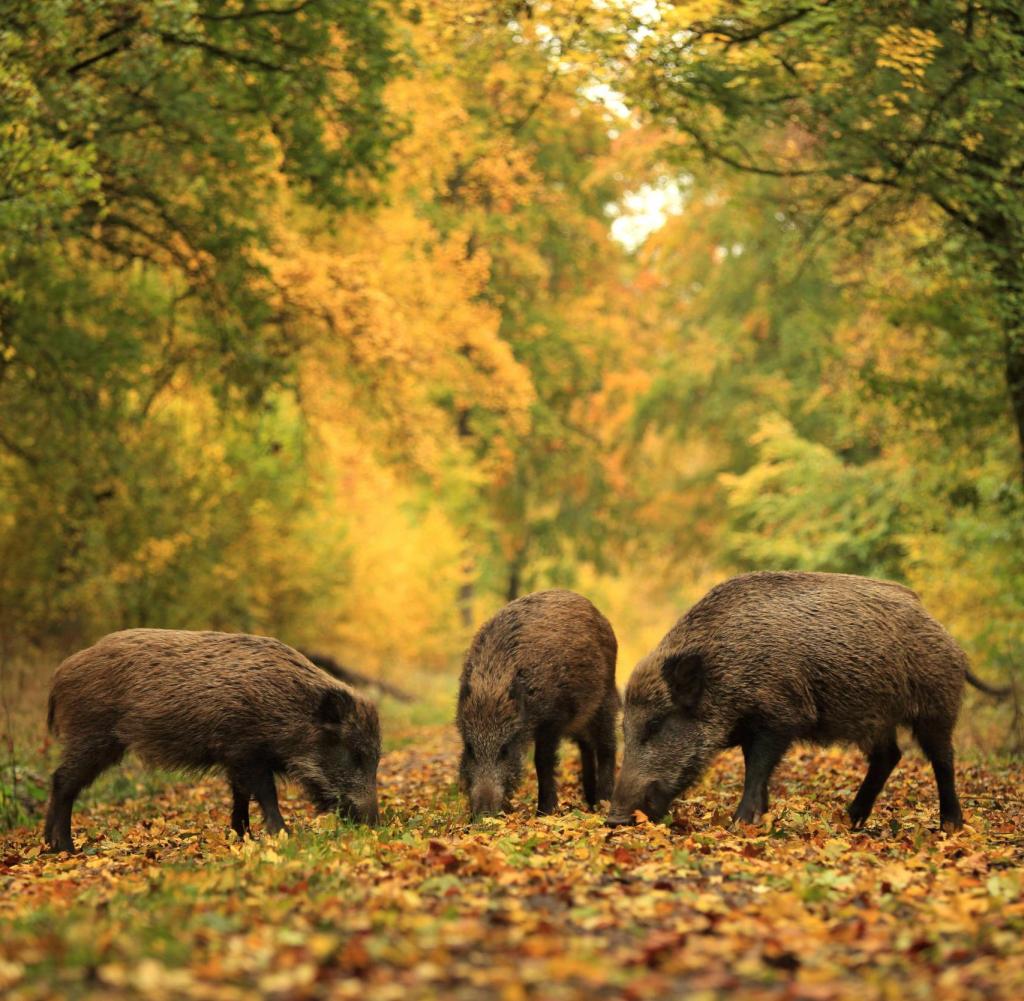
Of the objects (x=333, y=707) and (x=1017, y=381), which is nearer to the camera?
(x=333, y=707)

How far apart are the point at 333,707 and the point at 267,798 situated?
778 millimetres

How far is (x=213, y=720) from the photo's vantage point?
379 inches

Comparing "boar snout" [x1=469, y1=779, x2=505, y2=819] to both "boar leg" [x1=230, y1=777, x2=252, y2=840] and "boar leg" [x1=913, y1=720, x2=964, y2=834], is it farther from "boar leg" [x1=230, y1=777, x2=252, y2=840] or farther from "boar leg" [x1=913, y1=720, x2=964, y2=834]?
"boar leg" [x1=913, y1=720, x2=964, y2=834]

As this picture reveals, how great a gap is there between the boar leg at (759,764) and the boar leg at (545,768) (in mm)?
1384

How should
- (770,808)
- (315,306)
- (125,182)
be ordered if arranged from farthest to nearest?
(315,306) → (125,182) → (770,808)

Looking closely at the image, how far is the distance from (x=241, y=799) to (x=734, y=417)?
895 inches

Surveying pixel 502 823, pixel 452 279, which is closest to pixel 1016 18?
pixel 502 823

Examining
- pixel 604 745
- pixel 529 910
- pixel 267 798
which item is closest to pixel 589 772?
pixel 604 745

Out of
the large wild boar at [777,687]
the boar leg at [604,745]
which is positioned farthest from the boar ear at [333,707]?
the boar leg at [604,745]

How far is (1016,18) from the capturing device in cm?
1188

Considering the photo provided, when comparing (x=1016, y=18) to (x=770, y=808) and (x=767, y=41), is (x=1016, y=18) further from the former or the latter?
(x=770, y=808)

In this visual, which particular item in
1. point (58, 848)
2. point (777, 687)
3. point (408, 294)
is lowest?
point (58, 848)

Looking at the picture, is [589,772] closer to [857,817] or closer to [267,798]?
[857,817]

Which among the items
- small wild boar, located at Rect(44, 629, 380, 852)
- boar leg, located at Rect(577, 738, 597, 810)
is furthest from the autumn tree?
small wild boar, located at Rect(44, 629, 380, 852)
